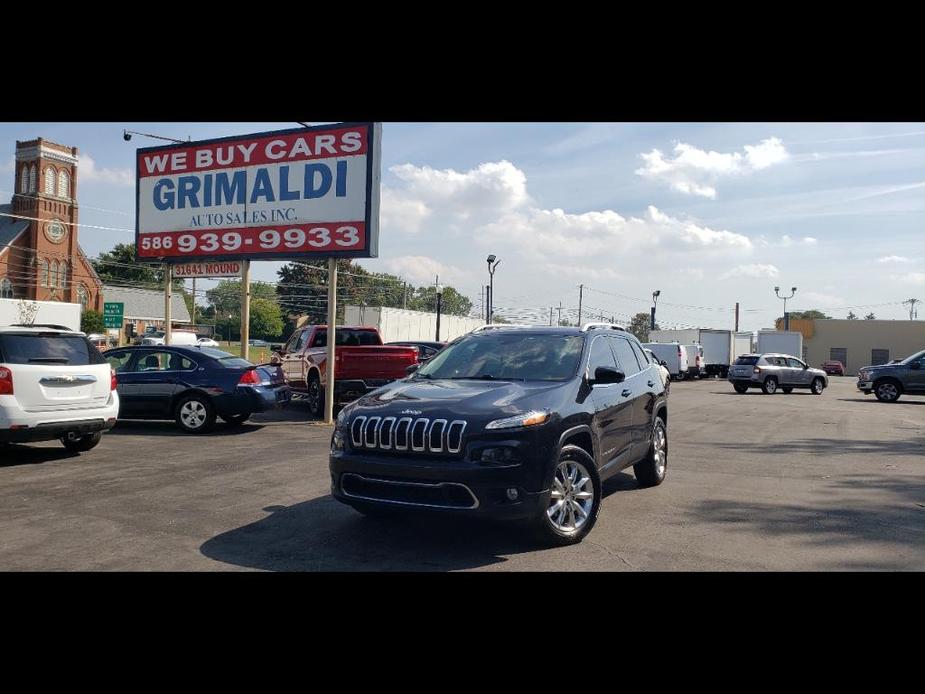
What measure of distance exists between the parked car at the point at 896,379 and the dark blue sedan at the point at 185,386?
21.1 m

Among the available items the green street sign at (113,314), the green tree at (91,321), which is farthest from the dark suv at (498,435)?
the green tree at (91,321)

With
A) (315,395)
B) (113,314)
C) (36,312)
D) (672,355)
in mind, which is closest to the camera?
(315,395)

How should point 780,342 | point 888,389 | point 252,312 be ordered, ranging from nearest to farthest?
point 888,389 → point 780,342 → point 252,312

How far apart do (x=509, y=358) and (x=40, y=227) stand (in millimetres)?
75646

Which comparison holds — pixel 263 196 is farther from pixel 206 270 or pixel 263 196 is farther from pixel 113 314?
pixel 113 314

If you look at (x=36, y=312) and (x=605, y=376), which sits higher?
(x=36, y=312)

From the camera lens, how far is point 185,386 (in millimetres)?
12297

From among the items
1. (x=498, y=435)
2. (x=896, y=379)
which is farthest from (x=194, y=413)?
(x=896, y=379)

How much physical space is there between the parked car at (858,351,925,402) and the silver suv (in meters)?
4.02

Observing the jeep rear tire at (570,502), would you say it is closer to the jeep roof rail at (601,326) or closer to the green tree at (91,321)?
the jeep roof rail at (601,326)

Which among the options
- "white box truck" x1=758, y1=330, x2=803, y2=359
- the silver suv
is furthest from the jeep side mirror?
"white box truck" x1=758, y1=330, x2=803, y2=359
